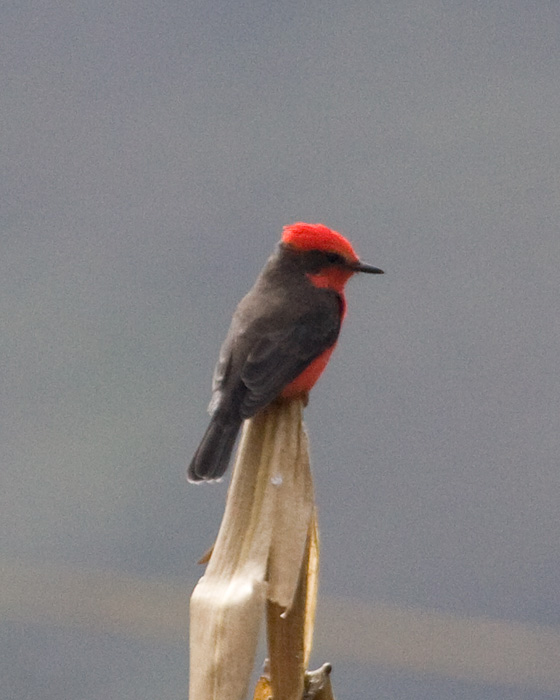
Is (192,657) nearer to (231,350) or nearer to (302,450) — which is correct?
(302,450)

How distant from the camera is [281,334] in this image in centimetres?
206

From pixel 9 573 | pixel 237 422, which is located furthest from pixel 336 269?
pixel 9 573

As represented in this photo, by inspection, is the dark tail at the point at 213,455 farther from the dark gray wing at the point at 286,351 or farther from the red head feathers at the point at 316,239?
the red head feathers at the point at 316,239

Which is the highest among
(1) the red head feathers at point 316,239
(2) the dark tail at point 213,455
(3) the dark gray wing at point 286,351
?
(1) the red head feathers at point 316,239

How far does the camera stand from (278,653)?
0.95 m

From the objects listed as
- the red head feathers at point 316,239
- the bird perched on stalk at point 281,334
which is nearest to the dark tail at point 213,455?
the bird perched on stalk at point 281,334

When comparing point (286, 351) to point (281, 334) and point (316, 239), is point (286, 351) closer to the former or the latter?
point (281, 334)

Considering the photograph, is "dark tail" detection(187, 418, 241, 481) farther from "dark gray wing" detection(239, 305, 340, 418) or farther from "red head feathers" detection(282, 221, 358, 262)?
"red head feathers" detection(282, 221, 358, 262)

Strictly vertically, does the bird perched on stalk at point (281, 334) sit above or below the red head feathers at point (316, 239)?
below

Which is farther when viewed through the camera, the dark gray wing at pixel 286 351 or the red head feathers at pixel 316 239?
the red head feathers at pixel 316 239

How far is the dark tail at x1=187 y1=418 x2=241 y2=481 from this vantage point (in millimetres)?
1669

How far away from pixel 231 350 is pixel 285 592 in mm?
1094

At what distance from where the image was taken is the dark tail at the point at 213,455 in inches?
65.7

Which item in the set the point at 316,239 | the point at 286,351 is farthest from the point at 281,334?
the point at 316,239
